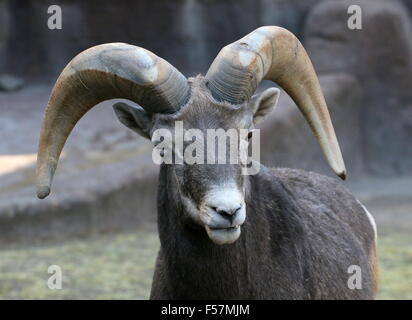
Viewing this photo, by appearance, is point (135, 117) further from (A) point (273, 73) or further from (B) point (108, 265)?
(B) point (108, 265)

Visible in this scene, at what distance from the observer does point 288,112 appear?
558 inches

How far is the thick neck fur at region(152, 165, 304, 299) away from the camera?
541cm

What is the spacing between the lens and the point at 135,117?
226 inches

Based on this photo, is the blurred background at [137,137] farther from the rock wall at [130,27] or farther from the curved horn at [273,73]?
the curved horn at [273,73]

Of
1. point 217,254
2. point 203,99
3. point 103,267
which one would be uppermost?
point 203,99

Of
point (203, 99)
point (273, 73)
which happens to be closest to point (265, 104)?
point (273, 73)

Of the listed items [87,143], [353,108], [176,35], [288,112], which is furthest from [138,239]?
[176,35]

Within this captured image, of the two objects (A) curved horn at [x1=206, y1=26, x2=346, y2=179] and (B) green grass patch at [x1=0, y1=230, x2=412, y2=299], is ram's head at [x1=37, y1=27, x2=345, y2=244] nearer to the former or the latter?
(A) curved horn at [x1=206, y1=26, x2=346, y2=179]

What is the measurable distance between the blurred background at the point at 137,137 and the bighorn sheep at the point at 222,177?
13.1 ft

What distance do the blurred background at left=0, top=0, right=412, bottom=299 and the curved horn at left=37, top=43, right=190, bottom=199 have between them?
162 inches

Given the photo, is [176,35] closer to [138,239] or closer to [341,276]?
[138,239]

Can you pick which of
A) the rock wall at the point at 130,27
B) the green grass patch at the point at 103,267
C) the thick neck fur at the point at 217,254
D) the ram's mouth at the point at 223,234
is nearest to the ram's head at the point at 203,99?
the ram's mouth at the point at 223,234

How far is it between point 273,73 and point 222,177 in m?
1.19

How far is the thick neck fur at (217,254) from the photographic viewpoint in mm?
5410
